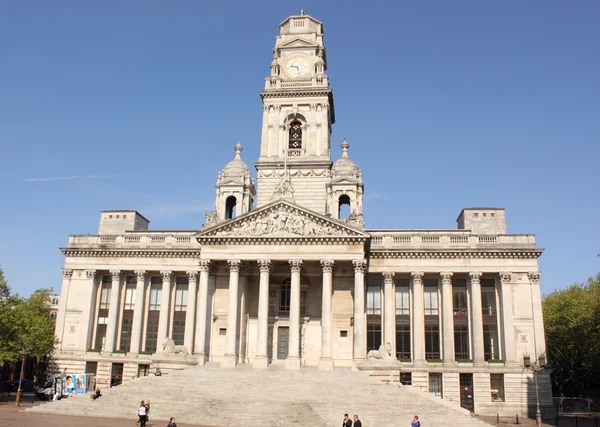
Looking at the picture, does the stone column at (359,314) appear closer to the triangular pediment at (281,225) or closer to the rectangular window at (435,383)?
the triangular pediment at (281,225)

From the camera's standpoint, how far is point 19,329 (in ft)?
173

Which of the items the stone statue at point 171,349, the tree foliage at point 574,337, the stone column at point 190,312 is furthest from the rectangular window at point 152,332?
the tree foliage at point 574,337

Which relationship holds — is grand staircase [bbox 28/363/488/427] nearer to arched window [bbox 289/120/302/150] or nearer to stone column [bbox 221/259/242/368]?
stone column [bbox 221/259/242/368]

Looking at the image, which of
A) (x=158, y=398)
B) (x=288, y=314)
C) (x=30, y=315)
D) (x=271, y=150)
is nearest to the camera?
(x=158, y=398)

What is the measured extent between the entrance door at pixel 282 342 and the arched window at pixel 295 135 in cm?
2126

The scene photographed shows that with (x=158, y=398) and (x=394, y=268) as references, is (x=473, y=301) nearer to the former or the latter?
(x=394, y=268)

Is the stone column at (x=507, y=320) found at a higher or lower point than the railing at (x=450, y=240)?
lower

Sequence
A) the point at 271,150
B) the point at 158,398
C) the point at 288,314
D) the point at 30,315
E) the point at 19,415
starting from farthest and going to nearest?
the point at 271,150, the point at 30,315, the point at 288,314, the point at 158,398, the point at 19,415

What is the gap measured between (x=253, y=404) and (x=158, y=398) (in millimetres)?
6966

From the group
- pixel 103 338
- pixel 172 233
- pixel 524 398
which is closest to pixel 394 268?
pixel 524 398

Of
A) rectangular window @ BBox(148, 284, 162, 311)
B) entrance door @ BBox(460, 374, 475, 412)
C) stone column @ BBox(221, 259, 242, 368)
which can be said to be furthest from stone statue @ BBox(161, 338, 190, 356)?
entrance door @ BBox(460, 374, 475, 412)

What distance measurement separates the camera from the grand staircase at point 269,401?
35438 millimetres

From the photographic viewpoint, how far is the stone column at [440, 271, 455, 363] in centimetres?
5359

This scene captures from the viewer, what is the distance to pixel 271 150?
6356 centimetres
